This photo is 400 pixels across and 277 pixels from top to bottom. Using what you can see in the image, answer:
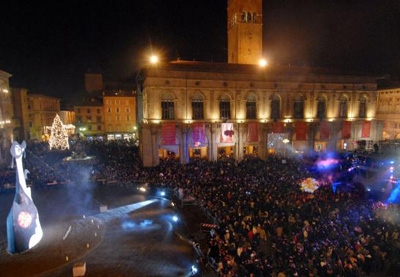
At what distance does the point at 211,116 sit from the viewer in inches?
1280

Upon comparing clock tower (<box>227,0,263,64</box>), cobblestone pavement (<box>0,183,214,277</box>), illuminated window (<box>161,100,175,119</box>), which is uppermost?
clock tower (<box>227,0,263,64</box>)

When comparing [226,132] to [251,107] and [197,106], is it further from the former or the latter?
Answer: [251,107]

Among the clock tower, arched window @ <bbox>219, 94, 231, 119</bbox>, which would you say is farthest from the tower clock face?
the clock tower

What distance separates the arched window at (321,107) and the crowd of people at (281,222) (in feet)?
44.1

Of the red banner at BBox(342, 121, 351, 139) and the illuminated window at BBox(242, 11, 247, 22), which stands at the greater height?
the illuminated window at BBox(242, 11, 247, 22)

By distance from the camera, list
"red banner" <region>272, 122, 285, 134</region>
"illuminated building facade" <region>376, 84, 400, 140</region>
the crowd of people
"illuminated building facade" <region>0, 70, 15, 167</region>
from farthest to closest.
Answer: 1. "illuminated building facade" <region>376, 84, 400, 140</region>
2. "illuminated building facade" <region>0, 70, 15, 167</region>
3. "red banner" <region>272, 122, 285, 134</region>
4. the crowd of people

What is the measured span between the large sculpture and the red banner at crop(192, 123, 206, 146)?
19237 millimetres

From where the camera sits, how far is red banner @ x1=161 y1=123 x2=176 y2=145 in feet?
99.6

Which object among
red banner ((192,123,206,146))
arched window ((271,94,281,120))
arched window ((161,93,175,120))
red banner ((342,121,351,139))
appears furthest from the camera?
red banner ((342,121,351,139))

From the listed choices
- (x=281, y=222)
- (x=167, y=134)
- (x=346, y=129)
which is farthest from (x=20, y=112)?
(x=346, y=129)

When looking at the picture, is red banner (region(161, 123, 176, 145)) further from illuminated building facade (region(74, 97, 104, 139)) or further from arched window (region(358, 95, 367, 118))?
illuminated building facade (region(74, 97, 104, 139))

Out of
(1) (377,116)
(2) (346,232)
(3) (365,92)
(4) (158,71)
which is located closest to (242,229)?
(2) (346,232)

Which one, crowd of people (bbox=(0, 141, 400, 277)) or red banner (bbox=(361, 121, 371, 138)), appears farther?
red banner (bbox=(361, 121, 371, 138))

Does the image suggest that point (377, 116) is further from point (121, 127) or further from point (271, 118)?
point (121, 127)
